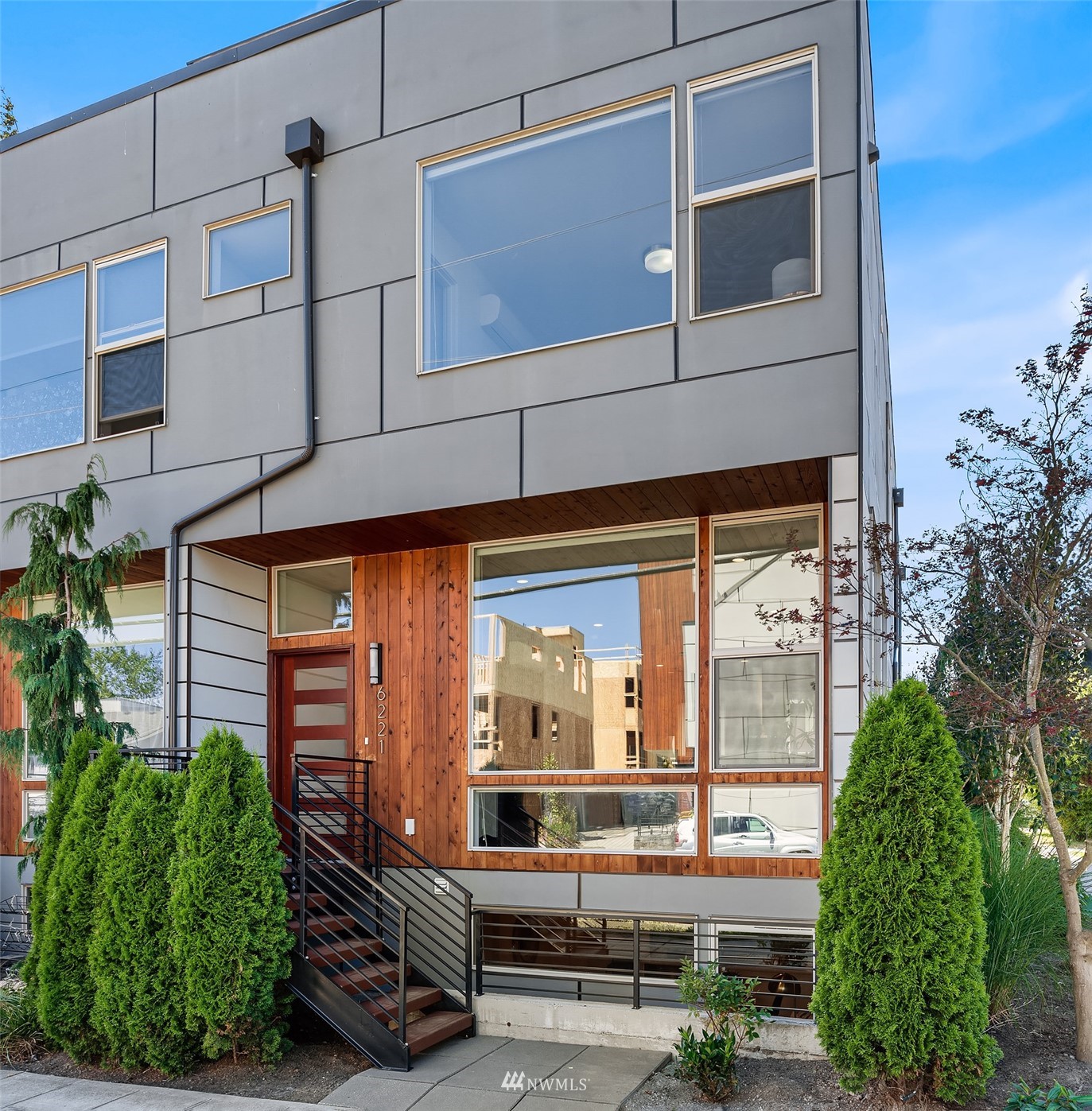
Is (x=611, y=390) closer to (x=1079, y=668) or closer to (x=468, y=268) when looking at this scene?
(x=468, y=268)

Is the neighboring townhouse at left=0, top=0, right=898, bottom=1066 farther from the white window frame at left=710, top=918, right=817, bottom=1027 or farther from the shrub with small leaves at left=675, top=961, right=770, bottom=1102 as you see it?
the shrub with small leaves at left=675, top=961, right=770, bottom=1102

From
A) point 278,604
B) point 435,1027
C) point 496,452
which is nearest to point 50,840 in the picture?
point 278,604

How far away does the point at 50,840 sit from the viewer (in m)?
6.65

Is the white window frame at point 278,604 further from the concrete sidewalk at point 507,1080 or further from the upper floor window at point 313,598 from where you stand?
the concrete sidewalk at point 507,1080

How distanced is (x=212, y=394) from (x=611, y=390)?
343 centimetres

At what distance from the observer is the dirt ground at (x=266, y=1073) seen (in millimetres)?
5598

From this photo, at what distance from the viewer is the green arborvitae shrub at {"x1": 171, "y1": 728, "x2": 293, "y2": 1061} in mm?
5758

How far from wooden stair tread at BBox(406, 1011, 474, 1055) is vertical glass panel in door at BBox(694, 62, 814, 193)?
563cm

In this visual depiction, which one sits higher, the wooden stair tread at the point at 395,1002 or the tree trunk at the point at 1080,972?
the tree trunk at the point at 1080,972

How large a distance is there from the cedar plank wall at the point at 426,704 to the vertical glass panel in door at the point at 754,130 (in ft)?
7.70

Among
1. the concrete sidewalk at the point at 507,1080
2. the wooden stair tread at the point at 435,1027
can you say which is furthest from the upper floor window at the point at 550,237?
the concrete sidewalk at the point at 507,1080

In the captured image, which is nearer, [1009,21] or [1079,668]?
[1079,668]

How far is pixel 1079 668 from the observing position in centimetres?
681

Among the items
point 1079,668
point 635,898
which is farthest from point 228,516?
point 1079,668
